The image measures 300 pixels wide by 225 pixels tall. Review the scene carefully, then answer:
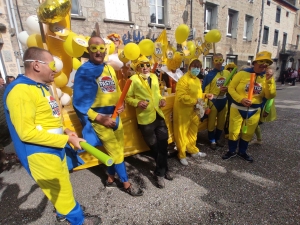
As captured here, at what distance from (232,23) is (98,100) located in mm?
15278

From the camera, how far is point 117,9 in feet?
26.5

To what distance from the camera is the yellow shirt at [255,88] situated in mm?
2842

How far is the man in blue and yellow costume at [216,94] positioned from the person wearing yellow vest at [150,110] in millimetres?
1478

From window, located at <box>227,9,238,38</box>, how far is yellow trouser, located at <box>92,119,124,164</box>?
576 inches

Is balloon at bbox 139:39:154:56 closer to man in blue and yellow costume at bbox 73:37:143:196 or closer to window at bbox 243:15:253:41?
man in blue and yellow costume at bbox 73:37:143:196

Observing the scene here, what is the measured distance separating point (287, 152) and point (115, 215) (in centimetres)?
354

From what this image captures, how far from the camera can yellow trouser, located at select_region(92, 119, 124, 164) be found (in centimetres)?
221

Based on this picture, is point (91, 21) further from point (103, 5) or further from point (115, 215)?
point (115, 215)

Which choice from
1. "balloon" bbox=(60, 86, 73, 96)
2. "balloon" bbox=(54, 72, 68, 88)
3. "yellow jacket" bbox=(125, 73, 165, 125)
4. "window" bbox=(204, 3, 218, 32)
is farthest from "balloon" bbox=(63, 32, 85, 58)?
"window" bbox=(204, 3, 218, 32)

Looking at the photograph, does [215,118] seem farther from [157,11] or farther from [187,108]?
[157,11]

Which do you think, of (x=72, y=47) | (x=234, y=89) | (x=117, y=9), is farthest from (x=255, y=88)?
(x=117, y=9)

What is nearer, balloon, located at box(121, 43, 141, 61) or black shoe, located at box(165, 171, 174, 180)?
balloon, located at box(121, 43, 141, 61)

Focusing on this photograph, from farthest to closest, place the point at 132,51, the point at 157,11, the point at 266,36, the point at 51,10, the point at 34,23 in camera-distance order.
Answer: the point at 266,36, the point at 157,11, the point at 34,23, the point at 132,51, the point at 51,10

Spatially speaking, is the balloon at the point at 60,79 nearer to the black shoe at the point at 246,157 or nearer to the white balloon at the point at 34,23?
the white balloon at the point at 34,23
